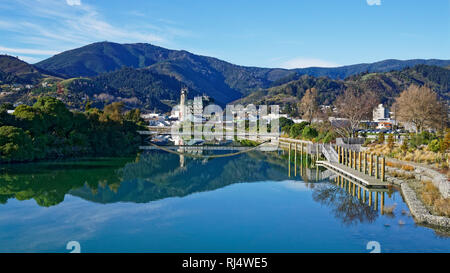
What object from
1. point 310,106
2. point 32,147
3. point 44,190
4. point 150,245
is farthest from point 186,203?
point 310,106

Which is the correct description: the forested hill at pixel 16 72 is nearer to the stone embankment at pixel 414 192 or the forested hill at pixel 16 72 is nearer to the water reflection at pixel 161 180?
the water reflection at pixel 161 180

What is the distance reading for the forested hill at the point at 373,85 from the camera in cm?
8988

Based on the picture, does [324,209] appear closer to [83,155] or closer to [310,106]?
[83,155]

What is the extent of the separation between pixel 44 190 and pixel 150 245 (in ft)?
24.3

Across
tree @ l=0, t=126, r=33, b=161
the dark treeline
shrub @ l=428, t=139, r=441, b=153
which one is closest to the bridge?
shrub @ l=428, t=139, r=441, b=153

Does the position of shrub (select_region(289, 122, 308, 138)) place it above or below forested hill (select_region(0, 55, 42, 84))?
below

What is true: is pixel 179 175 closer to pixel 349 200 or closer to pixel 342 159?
pixel 342 159

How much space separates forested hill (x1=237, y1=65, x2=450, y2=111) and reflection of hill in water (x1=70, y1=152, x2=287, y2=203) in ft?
197

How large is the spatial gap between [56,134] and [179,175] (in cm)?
904

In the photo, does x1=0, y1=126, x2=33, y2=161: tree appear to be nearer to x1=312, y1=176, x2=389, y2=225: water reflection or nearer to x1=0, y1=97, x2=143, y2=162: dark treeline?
x1=0, y1=97, x2=143, y2=162: dark treeline

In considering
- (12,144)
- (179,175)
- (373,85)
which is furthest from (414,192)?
(373,85)

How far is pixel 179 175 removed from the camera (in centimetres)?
1881

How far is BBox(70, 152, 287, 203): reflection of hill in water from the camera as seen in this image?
542 inches

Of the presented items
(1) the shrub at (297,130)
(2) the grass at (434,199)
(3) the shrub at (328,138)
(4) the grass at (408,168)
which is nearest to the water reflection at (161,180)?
(2) the grass at (434,199)
